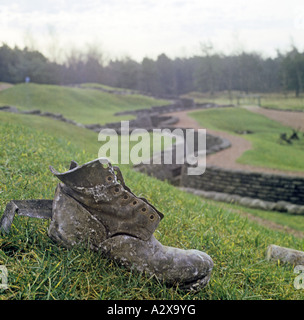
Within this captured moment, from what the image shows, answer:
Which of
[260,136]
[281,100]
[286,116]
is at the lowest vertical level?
[260,136]

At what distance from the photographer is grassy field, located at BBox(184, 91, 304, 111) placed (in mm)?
43169

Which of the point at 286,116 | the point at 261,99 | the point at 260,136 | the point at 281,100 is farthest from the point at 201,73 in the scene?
the point at 260,136

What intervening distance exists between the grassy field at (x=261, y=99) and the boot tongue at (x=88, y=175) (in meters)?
39.7

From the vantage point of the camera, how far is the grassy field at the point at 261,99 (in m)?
43.2

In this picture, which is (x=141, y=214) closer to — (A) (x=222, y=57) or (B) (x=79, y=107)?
(B) (x=79, y=107)

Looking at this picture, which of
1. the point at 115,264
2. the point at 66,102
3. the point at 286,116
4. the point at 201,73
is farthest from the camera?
the point at 201,73

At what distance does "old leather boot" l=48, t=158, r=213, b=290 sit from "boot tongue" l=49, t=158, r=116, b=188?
0.08ft

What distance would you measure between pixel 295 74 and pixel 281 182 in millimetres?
38922

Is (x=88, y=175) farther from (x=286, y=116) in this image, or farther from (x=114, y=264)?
(x=286, y=116)

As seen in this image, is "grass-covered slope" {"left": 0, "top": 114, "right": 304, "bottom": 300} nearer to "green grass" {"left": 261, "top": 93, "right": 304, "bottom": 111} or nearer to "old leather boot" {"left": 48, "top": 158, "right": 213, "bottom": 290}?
"old leather boot" {"left": 48, "top": 158, "right": 213, "bottom": 290}

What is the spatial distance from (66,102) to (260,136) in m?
16.0

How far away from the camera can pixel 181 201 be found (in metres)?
4.73

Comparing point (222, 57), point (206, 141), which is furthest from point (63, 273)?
point (222, 57)

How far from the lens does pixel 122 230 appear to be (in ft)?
6.84
